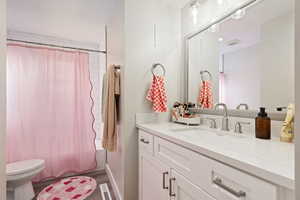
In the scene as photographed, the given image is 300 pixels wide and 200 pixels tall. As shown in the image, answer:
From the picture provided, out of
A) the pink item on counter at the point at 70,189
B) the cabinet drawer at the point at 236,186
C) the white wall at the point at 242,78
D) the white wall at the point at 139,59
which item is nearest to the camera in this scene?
the cabinet drawer at the point at 236,186

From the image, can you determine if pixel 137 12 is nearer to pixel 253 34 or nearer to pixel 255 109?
pixel 253 34

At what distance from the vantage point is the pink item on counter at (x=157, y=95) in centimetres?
161

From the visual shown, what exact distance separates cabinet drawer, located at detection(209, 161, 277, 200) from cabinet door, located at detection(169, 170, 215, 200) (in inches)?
3.1

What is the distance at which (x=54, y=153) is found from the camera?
2.26 metres

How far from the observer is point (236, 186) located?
1.96ft

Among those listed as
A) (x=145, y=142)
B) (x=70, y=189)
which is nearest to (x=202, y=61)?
(x=145, y=142)

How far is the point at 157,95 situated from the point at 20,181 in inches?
67.6

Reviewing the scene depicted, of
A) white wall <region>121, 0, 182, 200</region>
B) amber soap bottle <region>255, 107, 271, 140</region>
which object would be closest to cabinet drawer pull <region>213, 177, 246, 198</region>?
amber soap bottle <region>255, 107, 271, 140</region>

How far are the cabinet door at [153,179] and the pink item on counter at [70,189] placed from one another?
92 centimetres

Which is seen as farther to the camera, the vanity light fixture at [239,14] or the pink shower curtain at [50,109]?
the pink shower curtain at [50,109]

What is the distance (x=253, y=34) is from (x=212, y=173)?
3.53 feet

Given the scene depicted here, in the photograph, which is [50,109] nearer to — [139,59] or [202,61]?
[139,59]

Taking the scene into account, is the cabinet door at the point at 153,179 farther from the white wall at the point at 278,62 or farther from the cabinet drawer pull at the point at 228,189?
the white wall at the point at 278,62

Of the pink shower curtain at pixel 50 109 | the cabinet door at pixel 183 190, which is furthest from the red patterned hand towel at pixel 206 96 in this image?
the pink shower curtain at pixel 50 109
